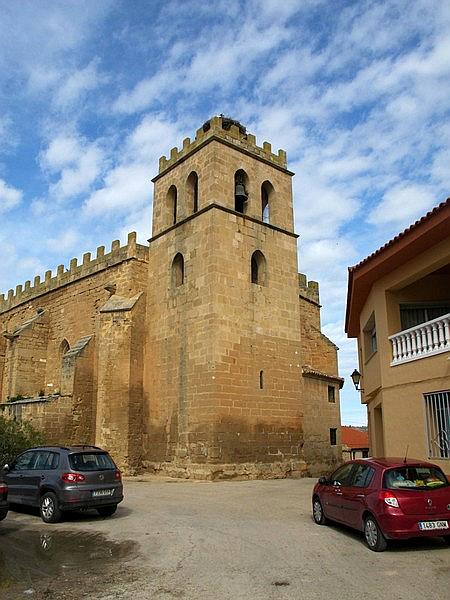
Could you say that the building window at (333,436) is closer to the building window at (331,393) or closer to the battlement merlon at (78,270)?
the building window at (331,393)

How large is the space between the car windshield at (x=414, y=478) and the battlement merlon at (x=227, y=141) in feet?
51.4

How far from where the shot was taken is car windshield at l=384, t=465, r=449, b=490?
758 centimetres

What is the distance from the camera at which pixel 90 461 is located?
408 inches

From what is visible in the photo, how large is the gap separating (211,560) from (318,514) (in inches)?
128

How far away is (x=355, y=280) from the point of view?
13094 mm

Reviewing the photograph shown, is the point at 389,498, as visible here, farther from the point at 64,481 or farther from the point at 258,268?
the point at 258,268

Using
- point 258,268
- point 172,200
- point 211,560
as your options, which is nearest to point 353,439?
point 258,268

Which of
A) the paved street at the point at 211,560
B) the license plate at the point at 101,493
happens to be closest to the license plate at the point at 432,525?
the paved street at the point at 211,560

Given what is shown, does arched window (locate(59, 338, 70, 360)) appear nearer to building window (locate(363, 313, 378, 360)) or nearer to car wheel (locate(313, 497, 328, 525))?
building window (locate(363, 313, 378, 360))

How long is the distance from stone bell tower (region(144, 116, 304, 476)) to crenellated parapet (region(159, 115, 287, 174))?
2.2 inches

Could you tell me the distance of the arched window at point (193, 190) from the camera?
2194 centimetres

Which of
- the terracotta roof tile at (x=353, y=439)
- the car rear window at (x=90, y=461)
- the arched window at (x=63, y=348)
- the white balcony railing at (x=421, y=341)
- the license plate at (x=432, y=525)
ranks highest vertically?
the arched window at (x=63, y=348)

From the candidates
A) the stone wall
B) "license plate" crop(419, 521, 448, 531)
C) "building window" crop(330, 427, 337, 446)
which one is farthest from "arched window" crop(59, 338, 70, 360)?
"license plate" crop(419, 521, 448, 531)

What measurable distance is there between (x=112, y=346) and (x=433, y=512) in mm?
15687
